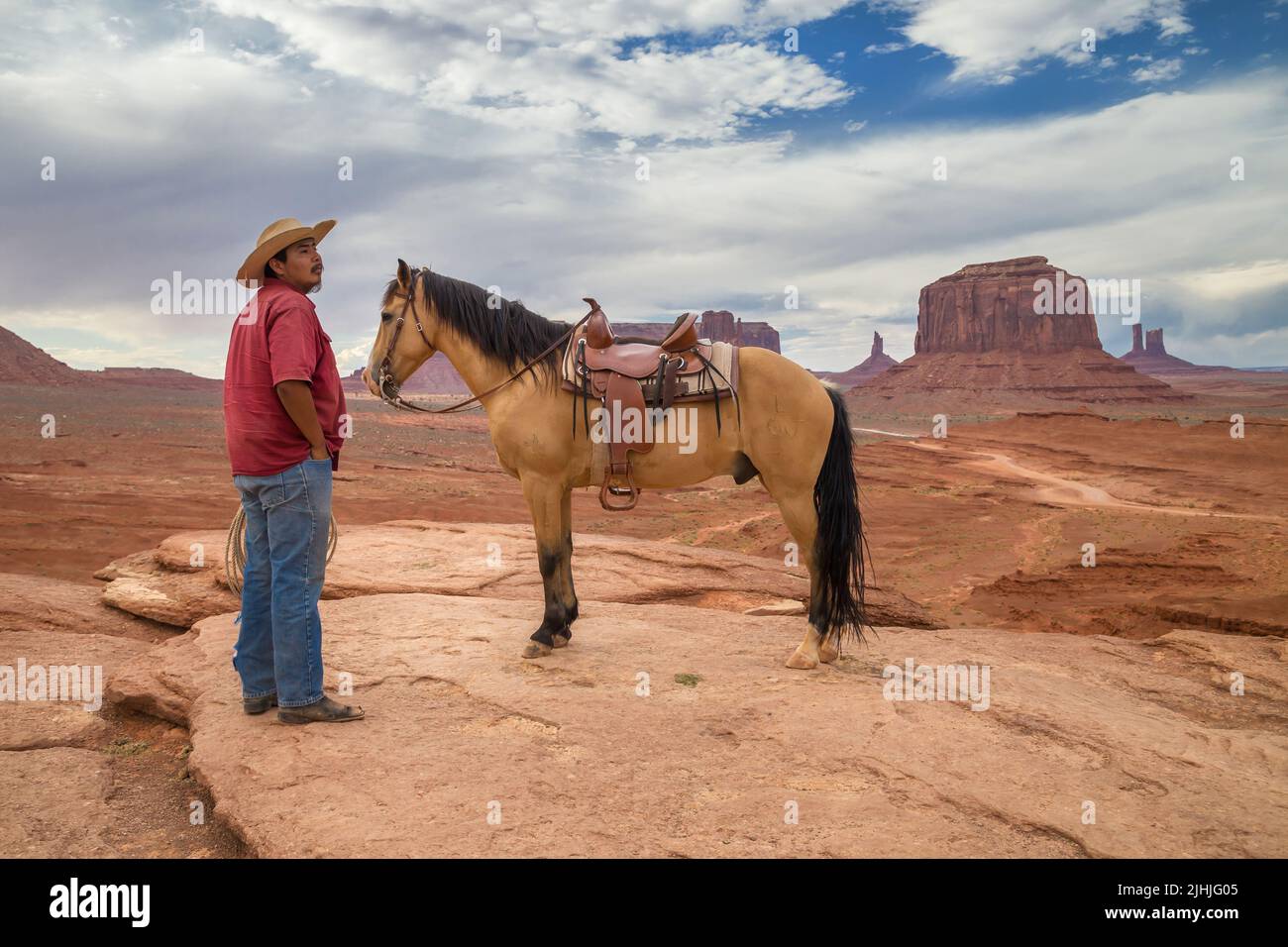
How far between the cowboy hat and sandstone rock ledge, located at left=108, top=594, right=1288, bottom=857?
243 centimetres

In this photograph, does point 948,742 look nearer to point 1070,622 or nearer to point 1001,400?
point 1070,622

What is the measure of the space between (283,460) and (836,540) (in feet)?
11.7

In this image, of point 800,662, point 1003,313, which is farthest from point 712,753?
point 1003,313

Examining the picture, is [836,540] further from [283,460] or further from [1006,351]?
[1006,351]

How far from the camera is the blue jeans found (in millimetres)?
3883

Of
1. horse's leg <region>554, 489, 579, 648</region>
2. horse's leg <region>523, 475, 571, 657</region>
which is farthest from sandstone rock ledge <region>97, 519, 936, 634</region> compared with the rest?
horse's leg <region>523, 475, 571, 657</region>

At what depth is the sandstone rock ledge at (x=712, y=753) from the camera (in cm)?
300

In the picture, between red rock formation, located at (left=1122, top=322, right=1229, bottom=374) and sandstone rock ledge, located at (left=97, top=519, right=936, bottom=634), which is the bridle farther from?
red rock formation, located at (left=1122, top=322, right=1229, bottom=374)

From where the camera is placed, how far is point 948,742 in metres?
3.89

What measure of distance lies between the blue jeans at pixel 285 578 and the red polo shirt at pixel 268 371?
4.2 inches

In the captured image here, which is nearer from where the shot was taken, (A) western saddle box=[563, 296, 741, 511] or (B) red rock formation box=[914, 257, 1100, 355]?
(A) western saddle box=[563, 296, 741, 511]

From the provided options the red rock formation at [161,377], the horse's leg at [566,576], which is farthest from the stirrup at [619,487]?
the red rock formation at [161,377]

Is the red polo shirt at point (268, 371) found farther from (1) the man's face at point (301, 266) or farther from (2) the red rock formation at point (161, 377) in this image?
(2) the red rock formation at point (161, 377)

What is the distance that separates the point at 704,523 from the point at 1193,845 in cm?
1600
